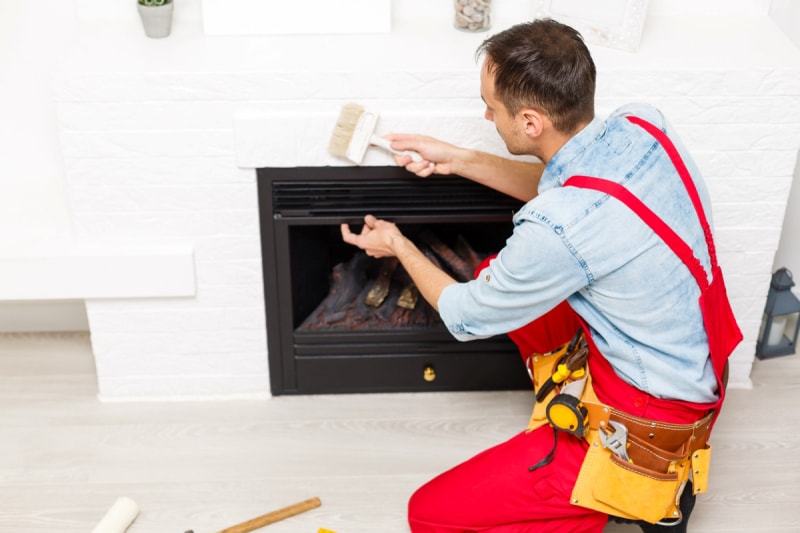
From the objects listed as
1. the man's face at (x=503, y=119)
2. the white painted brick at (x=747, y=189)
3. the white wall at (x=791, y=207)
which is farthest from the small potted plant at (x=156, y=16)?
the white wall at (x=791, y=207)

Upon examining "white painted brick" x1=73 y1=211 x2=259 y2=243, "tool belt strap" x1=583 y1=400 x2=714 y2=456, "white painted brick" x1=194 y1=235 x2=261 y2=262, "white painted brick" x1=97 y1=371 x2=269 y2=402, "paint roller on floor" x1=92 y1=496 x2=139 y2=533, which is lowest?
"paint roller on floor" x1=92 y1=496 x2=139 y2=533

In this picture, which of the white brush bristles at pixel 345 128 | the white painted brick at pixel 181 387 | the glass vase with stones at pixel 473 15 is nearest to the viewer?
the white brush bristles at pixel 345 128

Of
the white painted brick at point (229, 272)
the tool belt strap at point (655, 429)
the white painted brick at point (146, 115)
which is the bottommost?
the tool belt strap at point (655, 429)

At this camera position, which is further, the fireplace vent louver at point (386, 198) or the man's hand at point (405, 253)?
the fireplace vent louver at point (386, 198)

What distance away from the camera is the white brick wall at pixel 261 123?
230 cm

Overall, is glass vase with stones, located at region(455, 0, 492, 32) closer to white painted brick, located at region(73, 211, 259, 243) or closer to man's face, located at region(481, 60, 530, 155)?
man's face, located at region(481, 60, 530, 155)

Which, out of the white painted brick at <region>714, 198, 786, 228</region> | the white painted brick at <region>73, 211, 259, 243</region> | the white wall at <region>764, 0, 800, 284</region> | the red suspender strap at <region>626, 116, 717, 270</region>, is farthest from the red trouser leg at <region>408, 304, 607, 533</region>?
the white wall at <region>764, 0, 800, 284</region>

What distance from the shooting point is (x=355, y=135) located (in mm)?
2330

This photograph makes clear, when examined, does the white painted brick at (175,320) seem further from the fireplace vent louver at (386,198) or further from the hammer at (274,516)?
the hammer at (274,516)

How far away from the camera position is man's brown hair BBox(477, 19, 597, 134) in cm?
181

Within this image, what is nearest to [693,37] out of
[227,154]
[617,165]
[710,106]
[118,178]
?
[710,106]

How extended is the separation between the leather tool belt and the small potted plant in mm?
1219

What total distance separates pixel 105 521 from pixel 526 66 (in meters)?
1.33

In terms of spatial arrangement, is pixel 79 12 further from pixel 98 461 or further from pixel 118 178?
pixel 98 461
